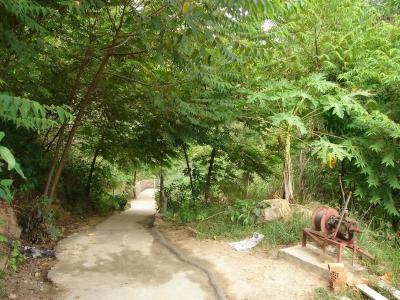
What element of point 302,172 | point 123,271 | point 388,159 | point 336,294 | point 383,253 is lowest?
point 336,294

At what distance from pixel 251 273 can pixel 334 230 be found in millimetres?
1312

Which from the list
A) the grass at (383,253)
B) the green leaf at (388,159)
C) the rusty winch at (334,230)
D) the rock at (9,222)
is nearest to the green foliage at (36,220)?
the rock at (9,222)

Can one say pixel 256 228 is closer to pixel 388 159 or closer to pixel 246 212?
pixel 246 212

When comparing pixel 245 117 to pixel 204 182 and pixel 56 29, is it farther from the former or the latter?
pixel 56 29

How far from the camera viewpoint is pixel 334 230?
5172 millimetres

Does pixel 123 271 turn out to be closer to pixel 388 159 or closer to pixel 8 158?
pixel 8 158

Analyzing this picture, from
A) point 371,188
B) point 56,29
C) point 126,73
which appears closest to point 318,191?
point 371,188

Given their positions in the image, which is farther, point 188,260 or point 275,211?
point 275,211

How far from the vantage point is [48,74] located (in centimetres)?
700

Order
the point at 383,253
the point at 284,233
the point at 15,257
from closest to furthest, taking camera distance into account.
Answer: the point at 15,257
the point at 383,253
the point at 284,233

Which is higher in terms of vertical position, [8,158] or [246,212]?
[8,158]

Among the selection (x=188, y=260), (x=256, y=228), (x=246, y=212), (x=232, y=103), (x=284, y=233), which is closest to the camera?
(x=188, y=260)

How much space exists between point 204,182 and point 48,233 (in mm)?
4027

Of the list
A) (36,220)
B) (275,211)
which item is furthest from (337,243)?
(36,220)
